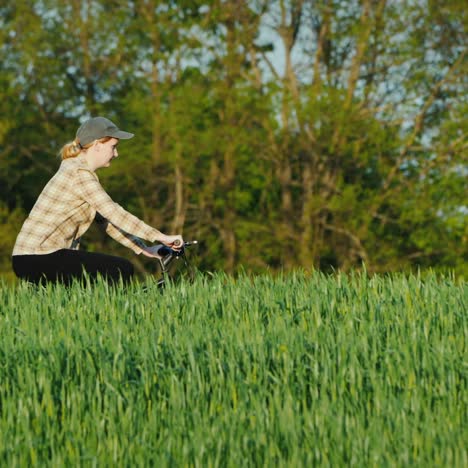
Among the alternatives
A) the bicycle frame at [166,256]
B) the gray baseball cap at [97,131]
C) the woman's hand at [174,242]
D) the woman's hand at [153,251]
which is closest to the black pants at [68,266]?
the woman's hand at [153,251]

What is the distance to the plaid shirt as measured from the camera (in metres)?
7.23

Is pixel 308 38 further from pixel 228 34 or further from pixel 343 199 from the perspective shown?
pixel 343 199

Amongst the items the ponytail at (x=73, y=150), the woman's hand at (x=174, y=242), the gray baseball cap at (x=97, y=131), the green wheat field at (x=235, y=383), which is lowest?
the green wheat field at (x=235, y=383)

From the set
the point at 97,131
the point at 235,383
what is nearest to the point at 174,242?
the point at 97,131

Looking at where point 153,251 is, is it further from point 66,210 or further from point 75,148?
point 75,148

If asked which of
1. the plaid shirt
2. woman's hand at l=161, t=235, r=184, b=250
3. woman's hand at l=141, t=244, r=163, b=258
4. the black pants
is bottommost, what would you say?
the black pants

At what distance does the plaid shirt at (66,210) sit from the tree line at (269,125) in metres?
17.8

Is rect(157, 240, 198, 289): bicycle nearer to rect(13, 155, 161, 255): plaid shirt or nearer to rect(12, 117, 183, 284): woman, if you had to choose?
rect(12, 117, 183, 284): woman

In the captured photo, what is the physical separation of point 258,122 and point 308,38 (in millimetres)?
2422

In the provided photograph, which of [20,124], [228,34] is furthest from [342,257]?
[20,124]

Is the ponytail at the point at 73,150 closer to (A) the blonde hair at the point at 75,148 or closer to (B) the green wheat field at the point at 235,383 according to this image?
(A) the blonde hair at the point at 75,148

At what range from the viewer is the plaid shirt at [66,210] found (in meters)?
7.23

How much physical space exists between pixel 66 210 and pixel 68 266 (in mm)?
388

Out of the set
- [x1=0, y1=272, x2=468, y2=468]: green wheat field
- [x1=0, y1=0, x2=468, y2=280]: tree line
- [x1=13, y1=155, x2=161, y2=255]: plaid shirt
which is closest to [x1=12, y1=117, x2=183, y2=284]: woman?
[x1=13, y1=155, x2=161, y2=255]: plaid shirt
